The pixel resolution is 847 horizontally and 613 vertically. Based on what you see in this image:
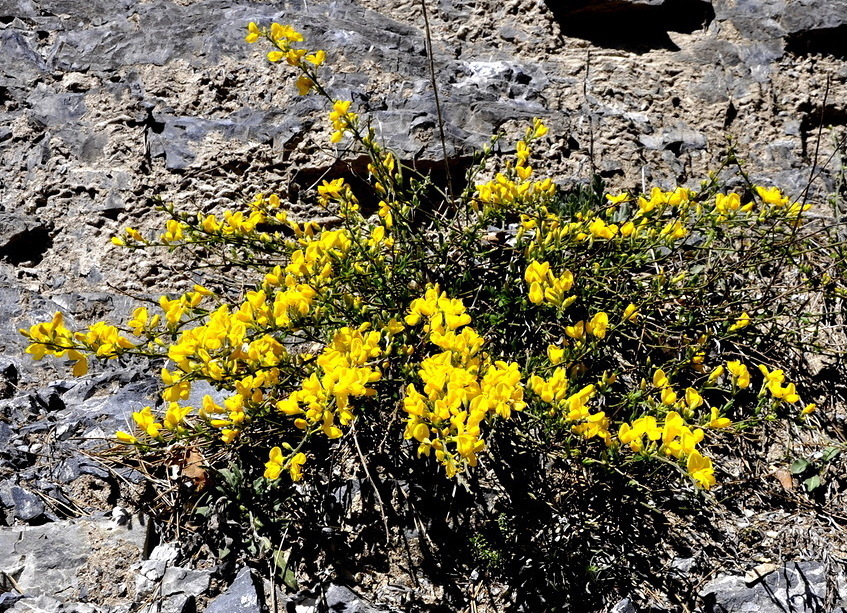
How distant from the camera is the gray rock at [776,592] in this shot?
2260mm

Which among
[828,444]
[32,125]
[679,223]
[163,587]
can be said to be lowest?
[828,444]

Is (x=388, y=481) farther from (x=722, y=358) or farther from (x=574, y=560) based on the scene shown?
(x=722, y=358)

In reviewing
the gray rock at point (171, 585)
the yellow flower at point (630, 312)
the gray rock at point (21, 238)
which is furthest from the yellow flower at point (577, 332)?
the gray rock at point (21, 238)

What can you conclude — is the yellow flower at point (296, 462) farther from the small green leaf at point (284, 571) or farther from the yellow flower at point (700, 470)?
the yellow flower at point (700, 470)

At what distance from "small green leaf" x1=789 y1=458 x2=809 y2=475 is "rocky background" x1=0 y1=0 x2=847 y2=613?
50.9 inches

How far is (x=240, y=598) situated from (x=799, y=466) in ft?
7.12

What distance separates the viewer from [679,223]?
104 inches

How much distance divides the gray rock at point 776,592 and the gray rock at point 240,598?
151 cm

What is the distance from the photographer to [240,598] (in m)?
2.17

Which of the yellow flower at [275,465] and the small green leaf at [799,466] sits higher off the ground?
→ the yellow flower at [275,465]

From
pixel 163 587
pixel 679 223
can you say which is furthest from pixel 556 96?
pixel 163 587

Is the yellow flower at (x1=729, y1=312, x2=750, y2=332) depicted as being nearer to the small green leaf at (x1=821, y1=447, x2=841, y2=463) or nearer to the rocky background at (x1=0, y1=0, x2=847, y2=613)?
the small green leaf at (x1=821, y1=447, x2=841, y2=463)

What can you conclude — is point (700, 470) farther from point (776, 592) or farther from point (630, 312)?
point (776, 592)

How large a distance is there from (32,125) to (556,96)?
2.86 meters
